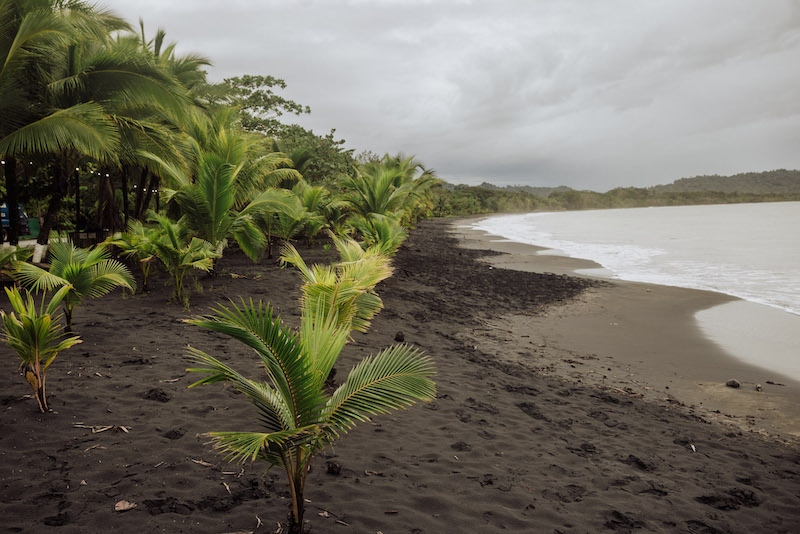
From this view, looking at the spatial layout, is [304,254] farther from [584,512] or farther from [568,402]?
[584,512]

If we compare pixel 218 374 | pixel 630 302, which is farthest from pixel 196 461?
pixel 630 302

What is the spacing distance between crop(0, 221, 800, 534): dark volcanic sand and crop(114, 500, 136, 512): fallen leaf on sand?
0.11 ft

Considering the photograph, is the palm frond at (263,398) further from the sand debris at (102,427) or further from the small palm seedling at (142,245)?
Answer: the small palm seedling at (142,245)

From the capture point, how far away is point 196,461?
121 inches

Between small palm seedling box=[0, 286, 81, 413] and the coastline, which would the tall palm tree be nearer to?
small palm seedling box=[0, 286, 81, 413]

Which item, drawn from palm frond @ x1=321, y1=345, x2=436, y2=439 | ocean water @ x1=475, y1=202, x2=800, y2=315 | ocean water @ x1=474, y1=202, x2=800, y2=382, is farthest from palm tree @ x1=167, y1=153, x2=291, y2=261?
ocean water @ x1=475, y1=202, x2=800, y2=315

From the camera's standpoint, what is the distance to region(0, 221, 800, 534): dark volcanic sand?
105 inches

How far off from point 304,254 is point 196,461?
10.8 meters

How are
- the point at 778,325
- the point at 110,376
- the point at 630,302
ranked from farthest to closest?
the point at 630,302 → the point at 778,325 → the point at 110,376

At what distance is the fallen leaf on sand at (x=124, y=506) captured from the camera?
2.54 metres

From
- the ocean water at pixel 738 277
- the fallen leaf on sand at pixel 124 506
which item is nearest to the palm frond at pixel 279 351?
the fallen leaf on sand at pixel 124 506

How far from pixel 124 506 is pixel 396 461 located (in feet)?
5.47

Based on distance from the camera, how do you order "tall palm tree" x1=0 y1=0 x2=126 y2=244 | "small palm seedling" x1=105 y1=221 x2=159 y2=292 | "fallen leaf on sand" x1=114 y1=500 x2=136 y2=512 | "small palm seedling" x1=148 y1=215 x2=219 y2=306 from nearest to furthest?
"fallen leaf on sand" x1=114 y1=500 x2=136 y2=512 < "small palm seedling" x1=148 y1=215 x2=219 y2=306 < "small palm seedling" x1=105 y1=221 x2=159 y2=292 < "tall palm tree" x1=0 y1=0 x2=126 y2=244

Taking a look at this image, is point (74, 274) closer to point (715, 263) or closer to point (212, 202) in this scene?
point (212, 202)
